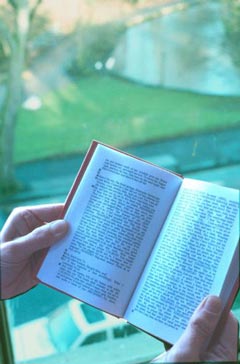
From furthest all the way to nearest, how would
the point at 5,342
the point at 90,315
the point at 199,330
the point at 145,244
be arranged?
the point at 90,315
the point at 5,342
the point at 145,244
the point at 199,330

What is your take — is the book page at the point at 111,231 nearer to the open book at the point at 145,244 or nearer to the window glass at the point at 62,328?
the open book at the point at 145,244

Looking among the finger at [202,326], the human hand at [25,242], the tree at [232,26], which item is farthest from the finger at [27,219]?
the tree at [232,26]

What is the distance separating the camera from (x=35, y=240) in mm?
956

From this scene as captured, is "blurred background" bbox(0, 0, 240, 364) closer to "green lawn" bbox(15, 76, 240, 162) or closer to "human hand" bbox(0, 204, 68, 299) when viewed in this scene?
"green lawn" bbox(15, 76, 240, 162)

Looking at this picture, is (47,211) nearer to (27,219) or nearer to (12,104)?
(27,219)

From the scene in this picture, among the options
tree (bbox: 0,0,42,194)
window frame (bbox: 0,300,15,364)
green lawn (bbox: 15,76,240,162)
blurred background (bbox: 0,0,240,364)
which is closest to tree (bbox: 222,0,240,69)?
blurred background (bbox: 0,0,240,364)

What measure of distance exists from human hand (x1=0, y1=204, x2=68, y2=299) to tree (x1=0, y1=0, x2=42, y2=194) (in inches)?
29.7

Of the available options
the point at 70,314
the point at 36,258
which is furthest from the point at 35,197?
the point at 36,258

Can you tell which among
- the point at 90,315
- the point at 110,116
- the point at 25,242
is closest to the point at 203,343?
the point at 25,242

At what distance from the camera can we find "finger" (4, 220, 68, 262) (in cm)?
95

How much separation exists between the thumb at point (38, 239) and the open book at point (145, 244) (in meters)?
0.02

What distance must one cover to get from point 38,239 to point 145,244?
7.8 inches

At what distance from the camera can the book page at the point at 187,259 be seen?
864 mm

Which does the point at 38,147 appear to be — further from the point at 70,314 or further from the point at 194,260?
the point at 194,260
